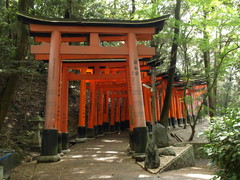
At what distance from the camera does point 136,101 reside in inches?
342

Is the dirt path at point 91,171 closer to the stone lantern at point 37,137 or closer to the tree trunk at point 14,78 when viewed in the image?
the stone lantern at point 37,137

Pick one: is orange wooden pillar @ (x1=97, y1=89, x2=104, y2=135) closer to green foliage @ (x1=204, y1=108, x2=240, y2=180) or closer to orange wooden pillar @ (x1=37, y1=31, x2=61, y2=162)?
orange wooden pillar @ (x1=37, y1=31, x2=61, y2=162)

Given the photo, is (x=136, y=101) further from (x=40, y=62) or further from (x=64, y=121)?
Result: (x=40, y=62)

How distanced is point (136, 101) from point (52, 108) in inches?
124

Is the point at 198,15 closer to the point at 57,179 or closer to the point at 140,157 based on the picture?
the point at 140,157

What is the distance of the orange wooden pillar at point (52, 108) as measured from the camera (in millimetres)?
8234

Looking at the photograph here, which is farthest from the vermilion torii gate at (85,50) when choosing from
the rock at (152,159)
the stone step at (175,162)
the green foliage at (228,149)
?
the green foliage at (228,149)

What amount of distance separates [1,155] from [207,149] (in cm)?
382

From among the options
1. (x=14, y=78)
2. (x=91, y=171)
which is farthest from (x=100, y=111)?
(x=91, y=171)

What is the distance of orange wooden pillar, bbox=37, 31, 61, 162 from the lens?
→ 27.0 ft

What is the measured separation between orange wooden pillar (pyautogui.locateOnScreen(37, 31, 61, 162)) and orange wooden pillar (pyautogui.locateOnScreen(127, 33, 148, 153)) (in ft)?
9.30

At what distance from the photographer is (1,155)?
14.3ft

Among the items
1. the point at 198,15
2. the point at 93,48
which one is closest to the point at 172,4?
the point at 198,15

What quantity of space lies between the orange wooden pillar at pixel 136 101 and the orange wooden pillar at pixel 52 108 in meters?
2.84
